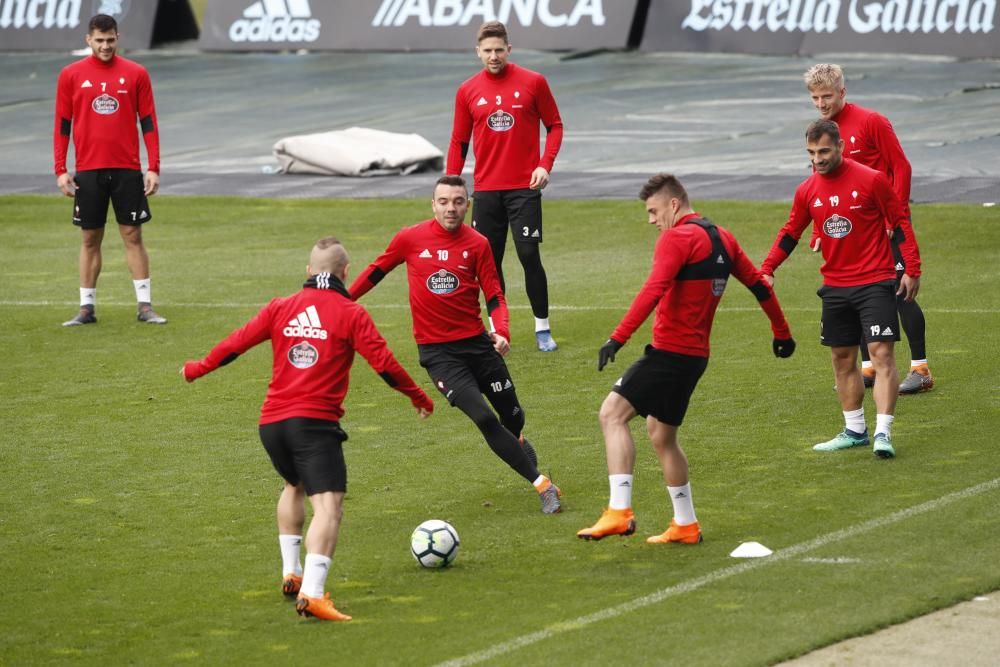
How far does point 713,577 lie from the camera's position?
8.62 metres

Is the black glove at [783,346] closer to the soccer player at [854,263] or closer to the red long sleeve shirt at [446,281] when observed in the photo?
the soccer player at [854,263]

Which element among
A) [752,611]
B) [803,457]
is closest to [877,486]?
[803,457]

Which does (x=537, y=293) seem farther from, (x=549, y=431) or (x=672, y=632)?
(x=672, y=632)

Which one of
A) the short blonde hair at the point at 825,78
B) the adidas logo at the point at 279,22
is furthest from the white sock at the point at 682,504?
the adidas logo at the point at 279,22

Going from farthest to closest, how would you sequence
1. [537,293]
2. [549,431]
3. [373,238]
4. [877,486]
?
1. [373,238]
2. [537,293]
3. [549,431]
4. [877,486]

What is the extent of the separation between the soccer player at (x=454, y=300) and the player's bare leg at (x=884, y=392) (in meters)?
2.25

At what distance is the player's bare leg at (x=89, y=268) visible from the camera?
1625cm

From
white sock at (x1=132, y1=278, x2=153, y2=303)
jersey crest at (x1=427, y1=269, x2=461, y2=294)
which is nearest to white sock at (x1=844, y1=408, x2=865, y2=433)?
jersey crest at (x1=427, y1=269, x2=461, y2=294)

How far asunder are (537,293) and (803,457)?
14.1 ft

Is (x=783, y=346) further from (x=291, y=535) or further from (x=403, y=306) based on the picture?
(x=403, y=306)

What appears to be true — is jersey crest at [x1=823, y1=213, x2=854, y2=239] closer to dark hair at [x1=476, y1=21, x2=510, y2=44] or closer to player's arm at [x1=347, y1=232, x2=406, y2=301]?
player's arm at [x1=347, y1=232, x2=406, y2=301]

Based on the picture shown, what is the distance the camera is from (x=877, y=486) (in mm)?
10242

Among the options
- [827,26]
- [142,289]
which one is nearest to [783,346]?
[142,289]

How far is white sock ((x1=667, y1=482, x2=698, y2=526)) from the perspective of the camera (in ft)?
30.1
